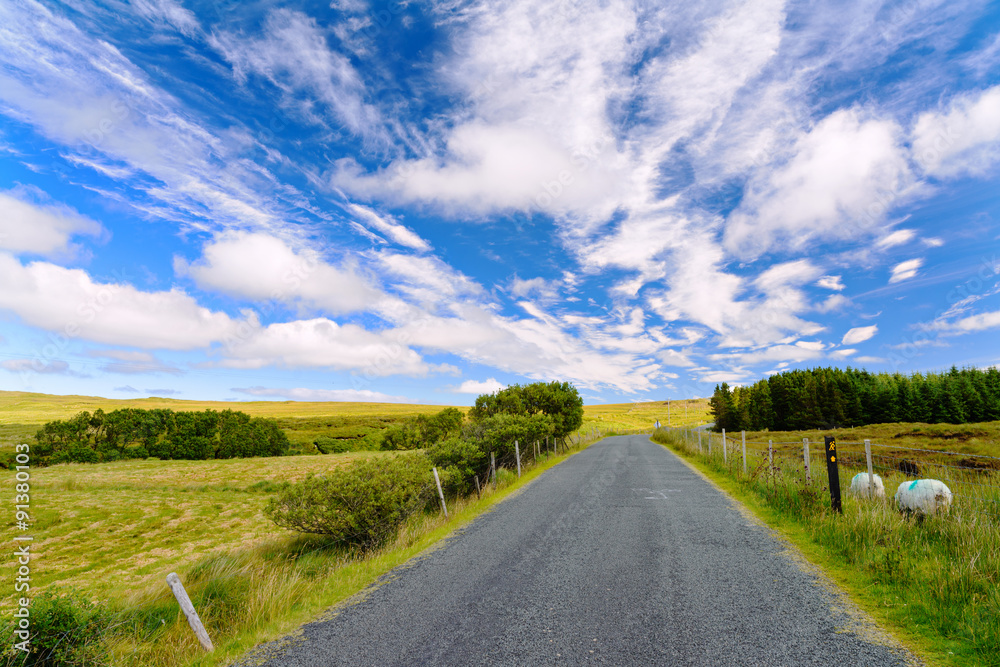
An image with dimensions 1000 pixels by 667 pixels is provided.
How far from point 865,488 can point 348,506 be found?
38.4 ft

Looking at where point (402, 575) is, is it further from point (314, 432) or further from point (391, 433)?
point (314, 432)

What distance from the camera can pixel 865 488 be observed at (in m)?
10.0

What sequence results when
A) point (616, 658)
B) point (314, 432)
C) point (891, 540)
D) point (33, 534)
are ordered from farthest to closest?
point (314, 432) < point (33, 534) < point (891, 540) < point (616, 658)

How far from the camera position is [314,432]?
7225 centimetres

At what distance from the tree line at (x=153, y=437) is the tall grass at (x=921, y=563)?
56.5 metres

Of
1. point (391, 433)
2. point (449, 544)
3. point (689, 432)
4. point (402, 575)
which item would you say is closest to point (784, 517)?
point (449, 544)

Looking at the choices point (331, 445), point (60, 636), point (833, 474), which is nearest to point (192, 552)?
point (60, 636)

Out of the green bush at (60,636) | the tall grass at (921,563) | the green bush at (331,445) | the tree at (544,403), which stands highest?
the tree at (544,403)

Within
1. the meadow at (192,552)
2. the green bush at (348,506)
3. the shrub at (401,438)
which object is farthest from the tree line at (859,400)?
the green bush at (348,506)

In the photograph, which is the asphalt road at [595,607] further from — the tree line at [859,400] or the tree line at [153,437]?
the tree line at [859,400]

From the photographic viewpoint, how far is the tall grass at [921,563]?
167 inches

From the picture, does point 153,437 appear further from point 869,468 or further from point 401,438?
point 869,468

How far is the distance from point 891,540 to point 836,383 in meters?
70.7

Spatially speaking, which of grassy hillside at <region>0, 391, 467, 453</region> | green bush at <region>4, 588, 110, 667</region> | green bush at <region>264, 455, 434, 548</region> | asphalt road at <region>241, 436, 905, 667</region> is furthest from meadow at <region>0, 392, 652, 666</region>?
grassy hillside at <region>0, 391, 467, 453</region>
